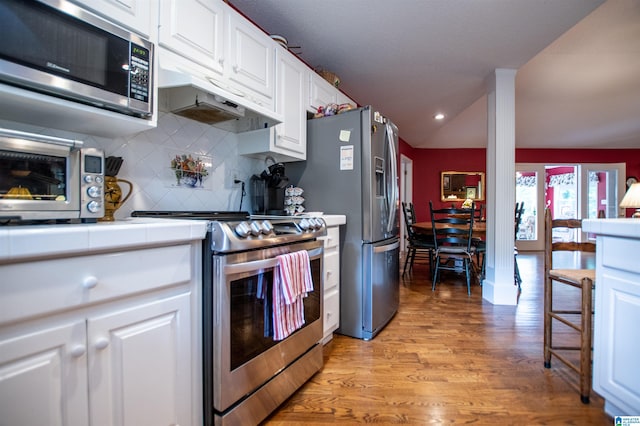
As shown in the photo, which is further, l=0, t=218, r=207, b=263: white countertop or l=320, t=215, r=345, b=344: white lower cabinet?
l=320, t=215, r=345, b=344: white lower cabinet

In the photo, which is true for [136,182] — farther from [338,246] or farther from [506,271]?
[506,271]

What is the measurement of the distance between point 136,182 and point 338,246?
1337 millimetres

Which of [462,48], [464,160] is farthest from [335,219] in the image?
[464,160]

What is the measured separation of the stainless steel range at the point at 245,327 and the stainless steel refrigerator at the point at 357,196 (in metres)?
0.73

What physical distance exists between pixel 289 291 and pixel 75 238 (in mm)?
833

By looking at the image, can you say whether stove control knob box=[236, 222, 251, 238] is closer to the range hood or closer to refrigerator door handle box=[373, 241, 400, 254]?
the range hood

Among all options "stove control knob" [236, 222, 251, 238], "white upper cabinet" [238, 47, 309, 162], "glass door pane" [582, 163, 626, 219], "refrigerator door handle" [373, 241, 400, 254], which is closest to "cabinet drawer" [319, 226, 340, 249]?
"refrigerator door handle" [373, 241, 400, 254]

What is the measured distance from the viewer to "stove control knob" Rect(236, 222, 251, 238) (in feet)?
3.91

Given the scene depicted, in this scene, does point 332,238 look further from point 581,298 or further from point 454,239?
point 454,239

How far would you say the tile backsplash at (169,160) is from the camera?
152cm

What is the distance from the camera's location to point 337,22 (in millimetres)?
2229

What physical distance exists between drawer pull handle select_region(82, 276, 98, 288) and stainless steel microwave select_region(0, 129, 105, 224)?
0.23 m

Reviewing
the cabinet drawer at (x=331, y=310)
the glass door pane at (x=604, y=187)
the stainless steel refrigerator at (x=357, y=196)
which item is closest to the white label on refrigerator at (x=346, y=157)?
the stainless steel refrigerator at (x=357, y=196)

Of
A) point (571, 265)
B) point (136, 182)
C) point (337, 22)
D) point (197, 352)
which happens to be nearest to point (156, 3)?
point (136, 182)
